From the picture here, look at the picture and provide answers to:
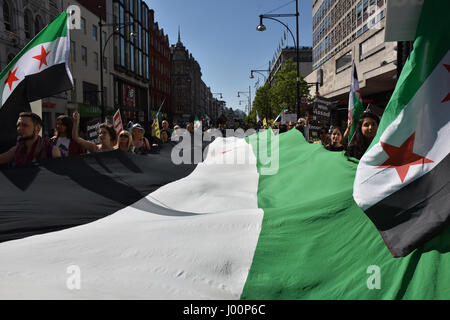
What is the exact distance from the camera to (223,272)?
93.1 inches

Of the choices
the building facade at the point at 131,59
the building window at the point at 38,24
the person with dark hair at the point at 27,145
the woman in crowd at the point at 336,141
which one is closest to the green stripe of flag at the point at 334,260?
the person with dark hair at the point at 27,145

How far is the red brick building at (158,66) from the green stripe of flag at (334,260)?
5652 cm

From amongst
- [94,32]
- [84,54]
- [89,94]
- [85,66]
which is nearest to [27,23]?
[84,54]

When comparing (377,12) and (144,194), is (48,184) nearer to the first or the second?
(144,194)

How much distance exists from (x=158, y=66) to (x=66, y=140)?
213ft

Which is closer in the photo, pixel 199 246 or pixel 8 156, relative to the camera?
pixel 199 246

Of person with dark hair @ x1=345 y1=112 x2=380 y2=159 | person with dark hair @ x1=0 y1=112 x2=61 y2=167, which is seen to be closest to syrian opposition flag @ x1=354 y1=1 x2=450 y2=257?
person with dark hair @ x1=345 y1=112 x2=380 y2=159

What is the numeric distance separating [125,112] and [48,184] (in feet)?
146

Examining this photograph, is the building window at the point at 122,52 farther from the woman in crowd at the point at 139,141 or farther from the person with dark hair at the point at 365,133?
the person with dark hair at the point at 365,133

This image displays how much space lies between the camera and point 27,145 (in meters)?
4.48

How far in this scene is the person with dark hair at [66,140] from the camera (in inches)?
223

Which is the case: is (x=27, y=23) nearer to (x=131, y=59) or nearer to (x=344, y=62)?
(x=131, y=59)
